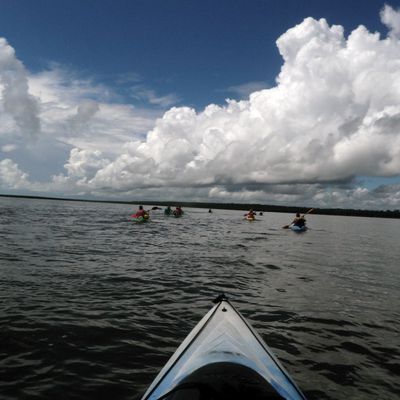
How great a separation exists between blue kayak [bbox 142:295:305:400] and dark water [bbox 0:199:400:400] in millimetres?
1067

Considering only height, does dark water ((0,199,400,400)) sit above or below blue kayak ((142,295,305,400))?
below

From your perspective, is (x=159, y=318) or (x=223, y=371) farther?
(x=159, y=318)

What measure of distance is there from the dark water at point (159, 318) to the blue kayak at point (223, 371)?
107 centimetres

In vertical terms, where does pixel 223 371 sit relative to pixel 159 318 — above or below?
above

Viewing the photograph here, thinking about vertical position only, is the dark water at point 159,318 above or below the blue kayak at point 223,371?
below

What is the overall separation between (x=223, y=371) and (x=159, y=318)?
4.20 m

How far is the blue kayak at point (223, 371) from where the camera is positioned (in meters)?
3.64

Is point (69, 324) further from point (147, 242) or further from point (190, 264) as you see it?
point (147, 242)

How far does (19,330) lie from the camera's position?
6820 mm

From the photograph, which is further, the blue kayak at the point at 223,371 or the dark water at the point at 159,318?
the dark water at the point at 159,318

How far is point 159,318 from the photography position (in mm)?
8023

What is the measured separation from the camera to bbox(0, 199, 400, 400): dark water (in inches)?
213

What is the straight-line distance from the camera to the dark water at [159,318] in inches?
213

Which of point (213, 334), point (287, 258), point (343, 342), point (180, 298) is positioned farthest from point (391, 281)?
point (213, 334)
